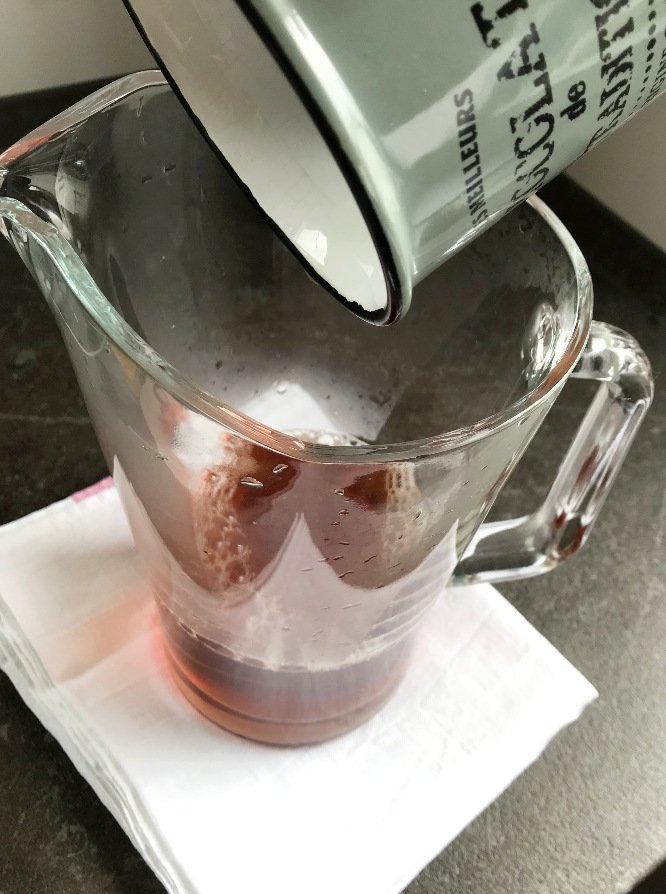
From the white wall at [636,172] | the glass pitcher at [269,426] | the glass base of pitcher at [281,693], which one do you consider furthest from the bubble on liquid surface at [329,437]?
the white wall at [636,172]

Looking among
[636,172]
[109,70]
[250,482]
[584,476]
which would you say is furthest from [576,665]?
[109,70]

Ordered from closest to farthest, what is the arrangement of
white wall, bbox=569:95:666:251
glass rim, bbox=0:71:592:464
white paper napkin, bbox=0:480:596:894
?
glass rim, bbox=0:71:592:464 → white paper napkin, bbox=0:480:596:894 → white wall, bbox=569:95:666:251

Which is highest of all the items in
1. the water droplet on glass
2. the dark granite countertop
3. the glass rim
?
the glass rim

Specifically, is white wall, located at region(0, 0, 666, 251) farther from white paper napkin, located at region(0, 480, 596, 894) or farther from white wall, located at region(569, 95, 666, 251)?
white paper napkin, located at region(0, 480, 596, 894)

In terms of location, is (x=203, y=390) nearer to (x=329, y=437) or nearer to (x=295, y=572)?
(x=295, y=572)

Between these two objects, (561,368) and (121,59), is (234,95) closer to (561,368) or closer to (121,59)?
(561,368)

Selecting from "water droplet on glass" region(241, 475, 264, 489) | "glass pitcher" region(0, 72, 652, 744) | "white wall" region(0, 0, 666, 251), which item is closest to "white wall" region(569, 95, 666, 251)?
"white wall" region(0, 0, 666, 251)
